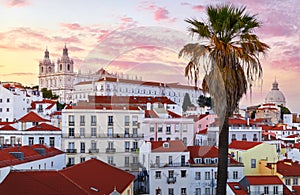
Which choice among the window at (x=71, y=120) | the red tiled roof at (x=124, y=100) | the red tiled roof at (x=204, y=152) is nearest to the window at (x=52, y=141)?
the window at (x=71, y=120)

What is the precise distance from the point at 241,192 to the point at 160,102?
18.8 m

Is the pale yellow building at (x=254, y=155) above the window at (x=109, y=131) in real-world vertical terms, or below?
below

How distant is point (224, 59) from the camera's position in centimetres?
937

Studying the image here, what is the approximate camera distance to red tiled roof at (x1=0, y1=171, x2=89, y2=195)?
14133mm

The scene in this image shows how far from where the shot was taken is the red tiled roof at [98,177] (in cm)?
1631

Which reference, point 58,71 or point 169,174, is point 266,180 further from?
point 58,71

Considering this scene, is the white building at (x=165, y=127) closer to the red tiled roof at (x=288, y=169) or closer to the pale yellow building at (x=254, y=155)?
the pale yellow building at (x=254, y=155)

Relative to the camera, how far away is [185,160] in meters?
33.5

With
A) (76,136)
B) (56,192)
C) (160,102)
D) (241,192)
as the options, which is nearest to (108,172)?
(56,192)

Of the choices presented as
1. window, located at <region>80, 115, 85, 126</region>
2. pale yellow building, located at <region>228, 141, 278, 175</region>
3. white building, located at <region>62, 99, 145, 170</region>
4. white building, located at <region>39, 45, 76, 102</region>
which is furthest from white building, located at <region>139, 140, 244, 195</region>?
white building, located at <region>39, 45, 76, 102</region>

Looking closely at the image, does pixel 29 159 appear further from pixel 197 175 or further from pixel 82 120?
pixel 197 175

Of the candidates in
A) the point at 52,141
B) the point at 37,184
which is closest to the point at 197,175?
the point at 52,141

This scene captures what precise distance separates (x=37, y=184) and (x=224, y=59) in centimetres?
819

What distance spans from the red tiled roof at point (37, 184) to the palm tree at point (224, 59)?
22.1 ft
